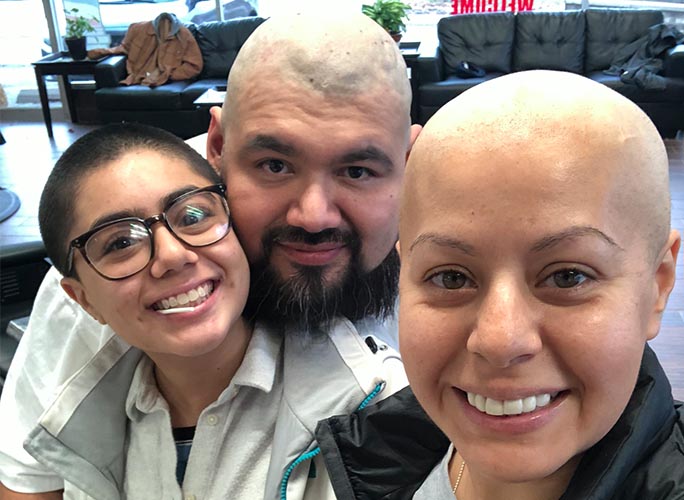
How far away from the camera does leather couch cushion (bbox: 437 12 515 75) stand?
6.36m

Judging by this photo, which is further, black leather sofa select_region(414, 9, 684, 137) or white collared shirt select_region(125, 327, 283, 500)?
black leather sofa select_region(414, 9, 684, 137)

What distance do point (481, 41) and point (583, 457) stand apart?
608cm

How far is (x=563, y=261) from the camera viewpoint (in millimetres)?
695

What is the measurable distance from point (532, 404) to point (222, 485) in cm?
73

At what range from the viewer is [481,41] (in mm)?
6395

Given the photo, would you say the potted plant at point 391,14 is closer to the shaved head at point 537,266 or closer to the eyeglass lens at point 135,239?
the eyeglass lens at point 135,239

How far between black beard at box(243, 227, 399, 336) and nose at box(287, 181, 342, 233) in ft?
0.08

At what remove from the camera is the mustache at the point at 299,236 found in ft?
4.26

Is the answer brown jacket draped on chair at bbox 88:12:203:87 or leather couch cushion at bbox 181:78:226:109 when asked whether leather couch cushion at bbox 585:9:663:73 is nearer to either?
leather couch cushion at bbox 181:78:226:109

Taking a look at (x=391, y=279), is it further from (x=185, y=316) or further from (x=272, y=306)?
(x=185, y=316)

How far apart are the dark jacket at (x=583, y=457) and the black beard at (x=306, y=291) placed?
0.83 ft

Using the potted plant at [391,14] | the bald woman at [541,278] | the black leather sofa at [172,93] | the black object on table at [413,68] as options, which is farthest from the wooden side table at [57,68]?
the bald woman at [541,278]

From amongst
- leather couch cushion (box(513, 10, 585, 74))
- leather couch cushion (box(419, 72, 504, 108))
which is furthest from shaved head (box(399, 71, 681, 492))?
leather couch cushion (box(513, 10, 585, 74))

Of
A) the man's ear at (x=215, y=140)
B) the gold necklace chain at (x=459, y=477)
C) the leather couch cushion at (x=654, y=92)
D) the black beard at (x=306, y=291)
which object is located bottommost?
the leather couch cushion at (x=654, y=92)
